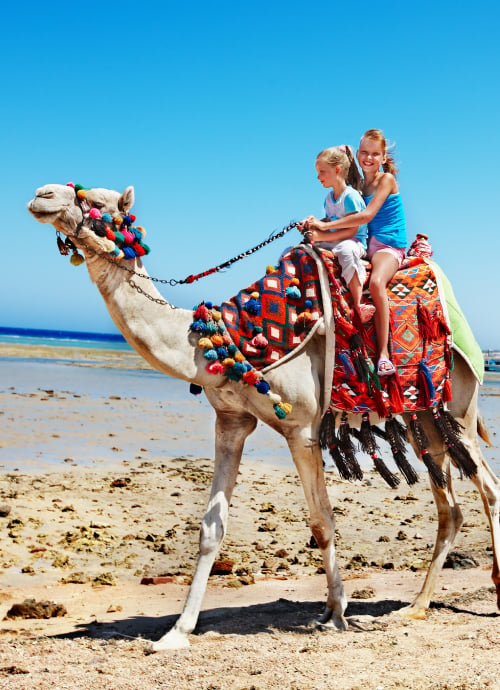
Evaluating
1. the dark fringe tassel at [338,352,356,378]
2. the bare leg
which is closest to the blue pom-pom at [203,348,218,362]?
the dark fringe tassel at [338,352,356,378]

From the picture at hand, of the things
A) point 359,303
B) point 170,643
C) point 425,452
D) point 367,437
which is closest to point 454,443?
point 425,452

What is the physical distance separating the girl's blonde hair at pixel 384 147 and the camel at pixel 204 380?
4.50ft

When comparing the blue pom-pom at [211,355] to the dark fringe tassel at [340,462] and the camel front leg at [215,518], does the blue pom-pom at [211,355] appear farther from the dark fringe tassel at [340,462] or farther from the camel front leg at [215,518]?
the dark fringe tassel at [340,462]

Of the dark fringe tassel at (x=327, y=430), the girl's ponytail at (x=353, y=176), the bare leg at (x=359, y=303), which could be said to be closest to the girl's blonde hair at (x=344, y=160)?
the girl's ponytail at (x=353, y=176)

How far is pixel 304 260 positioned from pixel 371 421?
124cm

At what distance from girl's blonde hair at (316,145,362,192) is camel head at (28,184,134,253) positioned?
4.36 ft

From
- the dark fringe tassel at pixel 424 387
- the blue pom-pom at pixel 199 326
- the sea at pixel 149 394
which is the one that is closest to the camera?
the blue pom-pom at pixel 199 326

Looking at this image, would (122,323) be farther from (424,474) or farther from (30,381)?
(30,381)

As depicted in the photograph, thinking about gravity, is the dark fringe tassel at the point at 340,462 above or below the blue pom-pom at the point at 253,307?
below

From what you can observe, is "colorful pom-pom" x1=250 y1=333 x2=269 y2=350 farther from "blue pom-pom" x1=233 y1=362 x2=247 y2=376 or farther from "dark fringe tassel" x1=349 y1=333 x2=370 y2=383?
"dark fringe tassel" x1=349 y1=333 x2=370 y2=383

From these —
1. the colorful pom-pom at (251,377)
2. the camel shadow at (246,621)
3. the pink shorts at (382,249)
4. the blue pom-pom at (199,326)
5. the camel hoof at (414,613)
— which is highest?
the pink shorts at (382,249)

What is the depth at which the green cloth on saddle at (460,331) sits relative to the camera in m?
5.72

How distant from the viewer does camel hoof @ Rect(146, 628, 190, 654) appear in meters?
4.58

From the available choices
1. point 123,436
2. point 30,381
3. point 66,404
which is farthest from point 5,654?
point 30,381
